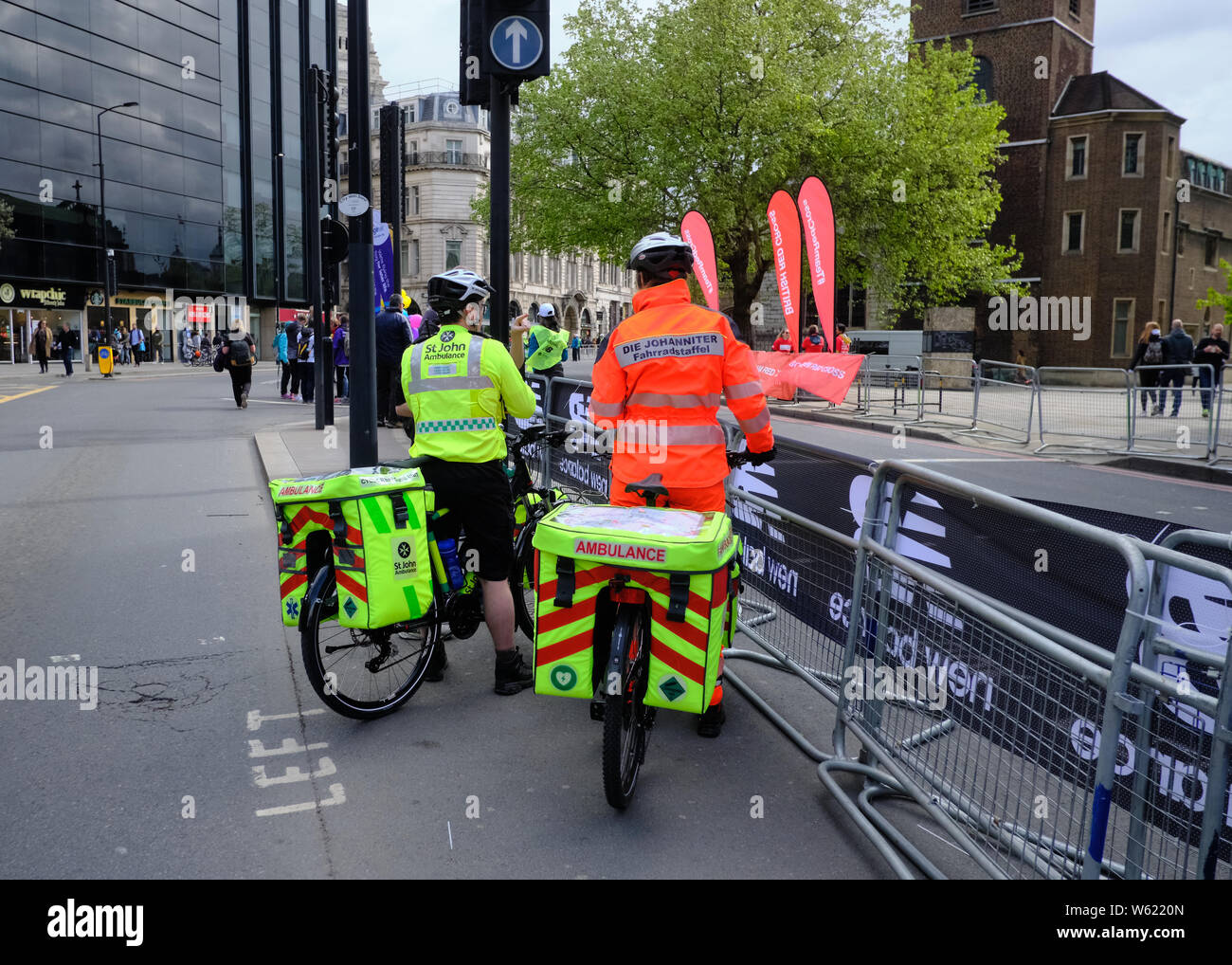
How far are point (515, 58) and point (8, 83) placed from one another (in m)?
42.1

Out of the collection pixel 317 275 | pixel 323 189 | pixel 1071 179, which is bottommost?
pixel 317 275

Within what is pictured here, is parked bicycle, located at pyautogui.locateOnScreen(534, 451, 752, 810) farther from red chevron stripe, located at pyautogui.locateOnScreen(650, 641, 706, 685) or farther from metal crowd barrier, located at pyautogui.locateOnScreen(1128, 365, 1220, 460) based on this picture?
metal crowd barrier, located at pyautogui.locateOnScreen(1128, 365, 1220, 460)

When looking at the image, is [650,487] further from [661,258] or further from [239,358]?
[239,358]

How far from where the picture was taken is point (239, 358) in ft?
65.4

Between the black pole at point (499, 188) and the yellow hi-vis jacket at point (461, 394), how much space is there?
176cm

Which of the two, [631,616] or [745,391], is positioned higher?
[745,391]

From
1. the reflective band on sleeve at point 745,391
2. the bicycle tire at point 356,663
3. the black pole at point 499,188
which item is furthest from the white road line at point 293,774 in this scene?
the black pole at point 499,188

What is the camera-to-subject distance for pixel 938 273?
35438 mm

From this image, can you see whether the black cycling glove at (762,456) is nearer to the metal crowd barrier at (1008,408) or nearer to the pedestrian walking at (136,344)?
the metal crowd barrier at (1008,408)

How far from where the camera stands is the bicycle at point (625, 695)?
347 centimetres

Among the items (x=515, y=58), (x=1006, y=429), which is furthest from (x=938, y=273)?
(x=515, y=58)

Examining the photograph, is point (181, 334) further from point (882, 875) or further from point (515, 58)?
point (882, 875)

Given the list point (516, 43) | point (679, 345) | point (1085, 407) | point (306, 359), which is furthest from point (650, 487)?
point (306, 359)

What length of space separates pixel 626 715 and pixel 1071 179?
48401mm
